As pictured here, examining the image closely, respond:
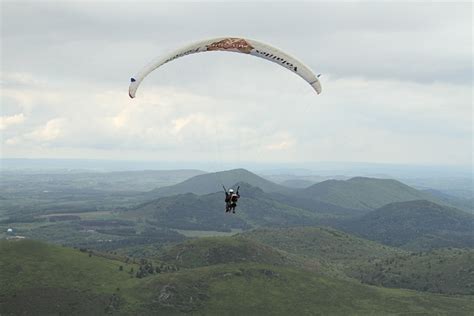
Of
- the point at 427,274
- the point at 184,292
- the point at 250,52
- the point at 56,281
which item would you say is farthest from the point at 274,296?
the point at 250,52

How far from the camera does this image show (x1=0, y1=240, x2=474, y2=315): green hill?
390 feet

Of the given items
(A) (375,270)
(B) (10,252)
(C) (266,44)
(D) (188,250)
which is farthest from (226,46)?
(A) (375,270)

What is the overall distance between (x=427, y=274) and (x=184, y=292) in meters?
102

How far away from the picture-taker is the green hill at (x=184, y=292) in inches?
4685

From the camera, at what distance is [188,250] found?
18262 cm

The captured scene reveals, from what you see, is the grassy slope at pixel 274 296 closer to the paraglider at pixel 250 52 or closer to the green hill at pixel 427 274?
the green hill at pixel 427 274

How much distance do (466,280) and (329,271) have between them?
161 ft

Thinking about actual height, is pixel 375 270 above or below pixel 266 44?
below

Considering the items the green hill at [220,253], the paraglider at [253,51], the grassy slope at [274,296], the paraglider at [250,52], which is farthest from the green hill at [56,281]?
the paraglider at [253,51]

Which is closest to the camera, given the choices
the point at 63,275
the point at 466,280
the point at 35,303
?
the point at 35,303

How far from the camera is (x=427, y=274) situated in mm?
176625

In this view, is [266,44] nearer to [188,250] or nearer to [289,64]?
[289,64]

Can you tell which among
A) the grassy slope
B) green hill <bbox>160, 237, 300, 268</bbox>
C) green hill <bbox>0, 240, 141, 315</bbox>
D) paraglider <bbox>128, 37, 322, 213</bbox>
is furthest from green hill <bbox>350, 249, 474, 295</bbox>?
paraglider <bbox>128, 37, 322, 213</bbox>

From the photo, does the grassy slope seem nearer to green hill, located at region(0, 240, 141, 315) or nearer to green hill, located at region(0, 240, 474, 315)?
green hill, located at region(0, 240, 474, 315)
